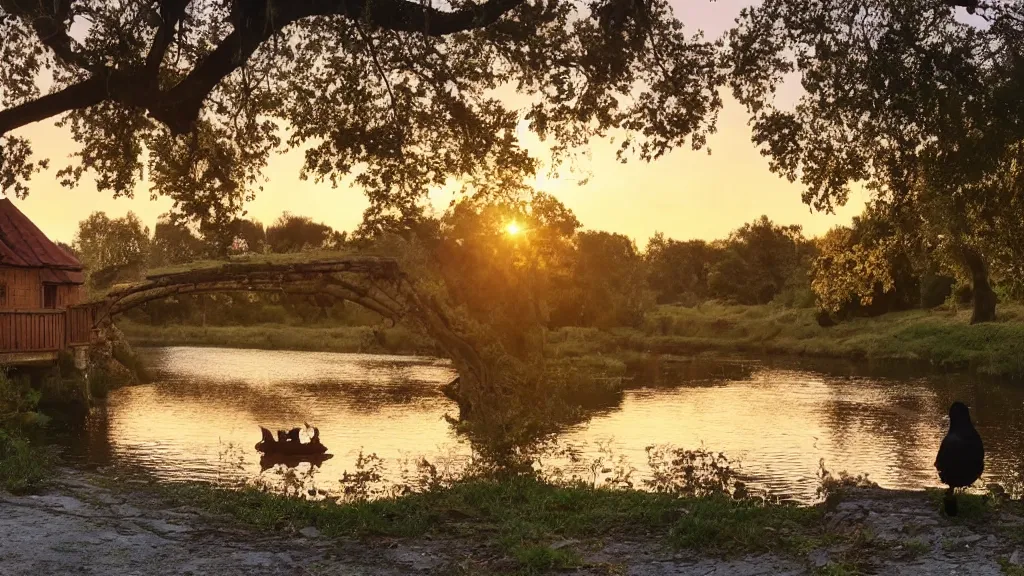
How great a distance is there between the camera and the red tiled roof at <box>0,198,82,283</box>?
118 ft

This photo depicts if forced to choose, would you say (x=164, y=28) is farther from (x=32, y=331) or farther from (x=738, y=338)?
(x=738, y=338)

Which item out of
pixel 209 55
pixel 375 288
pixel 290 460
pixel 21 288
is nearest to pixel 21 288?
pixel 21 288

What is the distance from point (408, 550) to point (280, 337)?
68.2 metres

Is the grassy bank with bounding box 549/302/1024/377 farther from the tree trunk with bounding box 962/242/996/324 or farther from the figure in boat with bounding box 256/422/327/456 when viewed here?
the figure in boat with bounding box 256/422/327/456

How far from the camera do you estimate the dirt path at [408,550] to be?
959 cm


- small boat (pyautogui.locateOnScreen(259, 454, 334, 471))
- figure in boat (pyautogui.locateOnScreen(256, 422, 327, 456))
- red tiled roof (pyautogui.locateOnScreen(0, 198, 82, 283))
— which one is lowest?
small boat (pyautogui.locateOnScreen(259, 454, 334, 471))

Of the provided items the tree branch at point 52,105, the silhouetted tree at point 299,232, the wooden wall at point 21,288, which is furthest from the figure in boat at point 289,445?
the silhouetted tree at point 299,232

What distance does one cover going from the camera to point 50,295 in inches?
1565

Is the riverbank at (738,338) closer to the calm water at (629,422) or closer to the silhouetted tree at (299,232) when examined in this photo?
the calm water at (629,422)

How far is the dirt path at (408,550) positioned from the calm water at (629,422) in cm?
748

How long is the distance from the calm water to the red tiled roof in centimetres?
615

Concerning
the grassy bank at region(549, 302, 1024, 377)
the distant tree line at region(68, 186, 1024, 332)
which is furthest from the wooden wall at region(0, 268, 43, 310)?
the grassy bank at region(549, 302, 1024, 377)

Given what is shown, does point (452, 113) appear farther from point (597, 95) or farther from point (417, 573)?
point (417, 573)

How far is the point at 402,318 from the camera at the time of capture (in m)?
23.8
